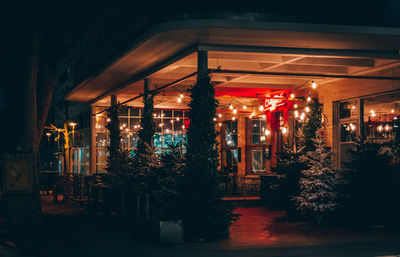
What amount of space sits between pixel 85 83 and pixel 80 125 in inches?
750

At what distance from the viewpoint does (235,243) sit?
1152cm

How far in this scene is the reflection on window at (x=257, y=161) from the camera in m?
27.0

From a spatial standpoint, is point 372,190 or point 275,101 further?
point 275,101

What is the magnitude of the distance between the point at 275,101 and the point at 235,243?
1149 cm

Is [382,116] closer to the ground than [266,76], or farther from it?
closer to the ground

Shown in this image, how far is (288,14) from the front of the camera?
1246cm

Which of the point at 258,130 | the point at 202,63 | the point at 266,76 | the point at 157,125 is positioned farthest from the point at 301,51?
the point at 157,125

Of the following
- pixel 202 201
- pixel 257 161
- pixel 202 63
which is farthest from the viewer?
pixel 257 161

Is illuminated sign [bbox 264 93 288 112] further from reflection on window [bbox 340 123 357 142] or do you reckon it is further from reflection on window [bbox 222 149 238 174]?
reflection on window [bbox 222 149 238 174]

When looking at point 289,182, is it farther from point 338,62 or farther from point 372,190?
point 338,62

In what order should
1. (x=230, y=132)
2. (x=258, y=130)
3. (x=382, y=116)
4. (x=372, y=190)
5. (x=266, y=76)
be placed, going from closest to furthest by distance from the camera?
(x=372, y=190) < (x=382, y=116) < (x=266, y=76) < (x=258, y=130) < (x=230, y=132)

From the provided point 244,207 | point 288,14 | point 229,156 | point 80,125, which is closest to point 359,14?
point 288,14

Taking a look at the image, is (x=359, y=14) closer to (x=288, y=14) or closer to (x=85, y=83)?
(x=288, y=14)

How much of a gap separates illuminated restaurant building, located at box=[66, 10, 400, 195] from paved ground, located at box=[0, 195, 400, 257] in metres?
2.89
